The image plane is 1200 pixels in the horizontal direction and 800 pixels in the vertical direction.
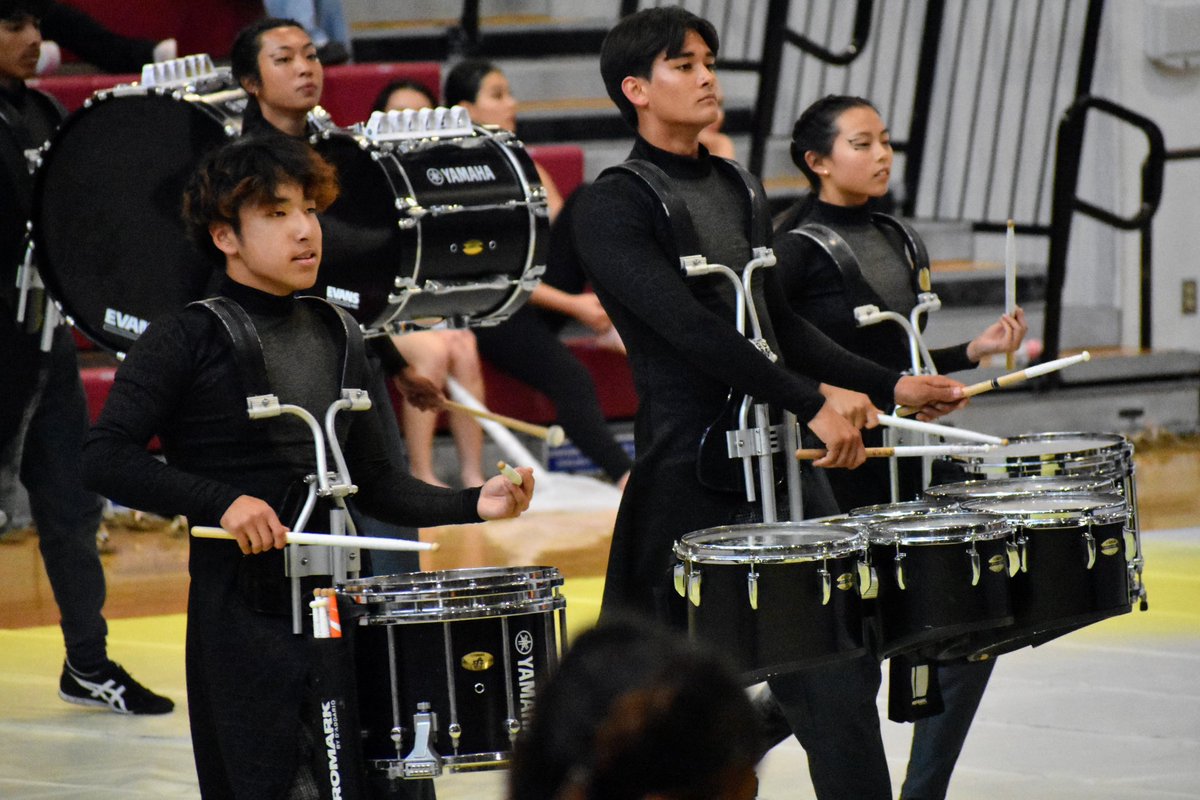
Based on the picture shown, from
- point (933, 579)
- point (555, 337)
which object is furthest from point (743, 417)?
point (555, 337)

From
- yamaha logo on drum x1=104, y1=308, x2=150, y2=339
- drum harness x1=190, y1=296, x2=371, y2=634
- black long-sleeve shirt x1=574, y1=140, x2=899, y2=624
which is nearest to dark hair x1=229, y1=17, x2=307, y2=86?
yamaha logo on drum x1=104, y1=308, x2=150, y2=339

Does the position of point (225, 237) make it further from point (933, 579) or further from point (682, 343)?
point (933, 579)

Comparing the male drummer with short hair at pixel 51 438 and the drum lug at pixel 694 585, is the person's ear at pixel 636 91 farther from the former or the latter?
the male drummer with short hair at pixel 51 438

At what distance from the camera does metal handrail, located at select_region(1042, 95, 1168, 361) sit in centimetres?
705

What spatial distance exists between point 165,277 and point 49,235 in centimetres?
29

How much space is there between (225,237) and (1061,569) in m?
1.33

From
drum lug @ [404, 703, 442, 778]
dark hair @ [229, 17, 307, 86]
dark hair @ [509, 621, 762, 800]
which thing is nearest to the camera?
dark hair @ [509, 621, 762, 800]

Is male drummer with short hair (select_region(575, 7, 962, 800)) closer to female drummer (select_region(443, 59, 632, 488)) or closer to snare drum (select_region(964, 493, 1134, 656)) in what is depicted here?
snare drum (select_region(964, 493, 1134, 656))

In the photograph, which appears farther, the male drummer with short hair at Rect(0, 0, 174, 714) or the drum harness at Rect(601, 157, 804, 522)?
the male drummer with short hair at Rect(0, 0, 174, 714)

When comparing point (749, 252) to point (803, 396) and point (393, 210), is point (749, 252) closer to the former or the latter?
point (803, 396)

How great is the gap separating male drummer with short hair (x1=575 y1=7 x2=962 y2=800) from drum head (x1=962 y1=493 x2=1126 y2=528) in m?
0.24

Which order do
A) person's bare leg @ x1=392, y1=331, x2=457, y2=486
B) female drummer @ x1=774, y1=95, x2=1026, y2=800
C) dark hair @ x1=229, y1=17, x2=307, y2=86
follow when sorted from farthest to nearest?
1. person's bare leg @ x1=392, y1=331, x2=457, y2=486
2. dark hair @ x1=229, y1=17, x2=307, y2=86
3. female drummer @ x1=774, y1=95, x2=1026, y2=800

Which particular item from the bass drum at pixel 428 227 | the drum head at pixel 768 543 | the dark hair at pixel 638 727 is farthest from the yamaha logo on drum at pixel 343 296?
the dark hair at pixel 638 727

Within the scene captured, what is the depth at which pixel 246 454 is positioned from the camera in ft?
8.32
